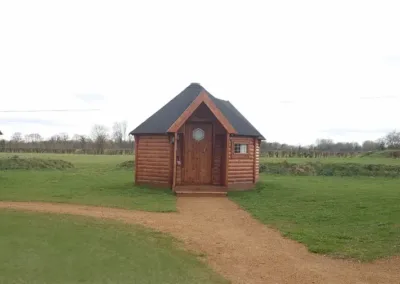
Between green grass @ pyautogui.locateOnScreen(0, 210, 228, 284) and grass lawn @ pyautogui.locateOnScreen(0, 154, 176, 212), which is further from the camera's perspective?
grass lawn @ pyautogui.locateOnScreen(0, 154, 176, 212)

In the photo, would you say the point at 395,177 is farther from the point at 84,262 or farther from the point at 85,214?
the point at 84,262

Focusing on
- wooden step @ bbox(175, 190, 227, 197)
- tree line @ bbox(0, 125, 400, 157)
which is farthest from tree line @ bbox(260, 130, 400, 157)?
wooden step @ bbox(175, 190, 227, 197)

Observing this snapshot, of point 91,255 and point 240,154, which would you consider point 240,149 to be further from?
point 91,255

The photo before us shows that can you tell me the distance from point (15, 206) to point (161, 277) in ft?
31.2

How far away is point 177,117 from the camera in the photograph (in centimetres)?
2227

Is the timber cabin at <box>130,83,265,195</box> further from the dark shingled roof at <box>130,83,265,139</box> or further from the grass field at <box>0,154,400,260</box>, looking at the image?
the grass field at <box>0,154,400,260</box>

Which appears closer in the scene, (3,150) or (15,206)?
(15,206)

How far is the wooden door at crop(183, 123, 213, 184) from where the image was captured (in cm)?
2186

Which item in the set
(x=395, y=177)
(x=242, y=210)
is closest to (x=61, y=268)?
(x=242, y=210)

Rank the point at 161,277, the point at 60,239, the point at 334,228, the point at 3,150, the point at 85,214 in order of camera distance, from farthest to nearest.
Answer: the point at 3,150
the point at 85,214
the point at 334,228
the point at 60,239
the point at 161,277

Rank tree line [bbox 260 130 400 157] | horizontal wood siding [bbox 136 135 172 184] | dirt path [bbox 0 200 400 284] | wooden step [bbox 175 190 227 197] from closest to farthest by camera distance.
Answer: dirt path [bbox 0 200 400 284], wooden step [bbox 175 190 227 197], horizontal wood siding [bbox 136 135 172 184], tree line [bbox 260 130 400 157]

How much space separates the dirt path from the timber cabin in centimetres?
551

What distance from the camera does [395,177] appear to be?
109 ft

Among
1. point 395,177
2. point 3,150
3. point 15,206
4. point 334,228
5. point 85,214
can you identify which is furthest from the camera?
point 3,150
